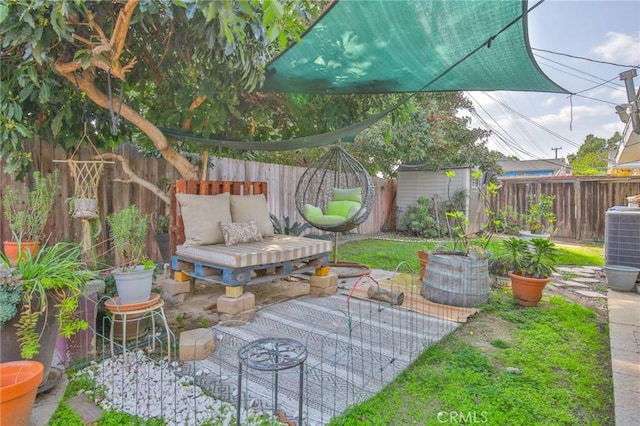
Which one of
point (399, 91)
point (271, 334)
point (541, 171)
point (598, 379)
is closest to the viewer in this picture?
point (598, 379)

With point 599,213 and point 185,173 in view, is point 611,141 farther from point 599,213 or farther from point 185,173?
point 185,173

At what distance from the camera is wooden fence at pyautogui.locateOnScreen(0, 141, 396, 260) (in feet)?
11.4

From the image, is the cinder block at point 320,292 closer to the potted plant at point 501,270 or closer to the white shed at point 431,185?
the potted plant at point 501,270

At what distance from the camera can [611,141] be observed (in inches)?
952

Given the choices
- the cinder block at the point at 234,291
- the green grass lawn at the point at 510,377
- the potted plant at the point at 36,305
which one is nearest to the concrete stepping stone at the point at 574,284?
the green grass lawn at the point at 510,377

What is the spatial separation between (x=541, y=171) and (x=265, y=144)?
26464 millimetres

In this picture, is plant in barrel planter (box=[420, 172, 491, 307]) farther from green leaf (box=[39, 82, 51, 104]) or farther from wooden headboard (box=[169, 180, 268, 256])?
green leaf (box=[39, 82, 51, 104])

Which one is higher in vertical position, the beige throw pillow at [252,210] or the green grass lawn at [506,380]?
the beige throw pillow at [252,210]

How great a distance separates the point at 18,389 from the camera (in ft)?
4.41

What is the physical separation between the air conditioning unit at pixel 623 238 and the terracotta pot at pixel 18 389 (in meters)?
5.16

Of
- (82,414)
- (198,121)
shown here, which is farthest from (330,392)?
(198,121)

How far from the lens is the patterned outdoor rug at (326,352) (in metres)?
1.77

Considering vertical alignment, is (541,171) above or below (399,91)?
above

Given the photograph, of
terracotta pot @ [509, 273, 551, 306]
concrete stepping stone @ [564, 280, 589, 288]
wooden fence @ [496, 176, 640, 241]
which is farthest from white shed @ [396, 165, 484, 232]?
Result: terracotta pot @ [509, 273, 551, 306]
